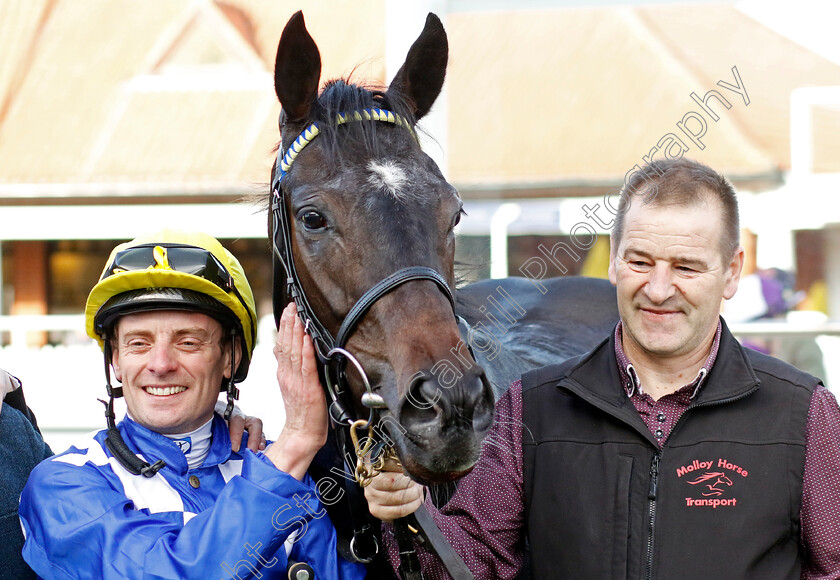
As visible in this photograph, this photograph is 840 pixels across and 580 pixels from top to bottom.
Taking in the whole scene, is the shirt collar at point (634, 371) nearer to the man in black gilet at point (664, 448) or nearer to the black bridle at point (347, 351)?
the man in black gilet at point (664, 448)

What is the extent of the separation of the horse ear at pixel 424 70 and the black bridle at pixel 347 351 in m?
0.24

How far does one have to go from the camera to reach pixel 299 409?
2008 mm

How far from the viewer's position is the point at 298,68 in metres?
2.19

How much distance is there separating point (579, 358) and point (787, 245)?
1013 centimetres

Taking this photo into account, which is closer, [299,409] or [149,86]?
[299,409]

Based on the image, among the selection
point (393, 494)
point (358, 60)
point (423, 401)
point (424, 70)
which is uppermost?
point (358, 60)

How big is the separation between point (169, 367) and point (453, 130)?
10.7 meters

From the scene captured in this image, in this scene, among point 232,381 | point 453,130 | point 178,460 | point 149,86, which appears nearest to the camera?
point 178,460

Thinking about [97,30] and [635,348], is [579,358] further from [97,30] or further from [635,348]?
[97,30]

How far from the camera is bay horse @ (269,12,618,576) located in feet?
5.67

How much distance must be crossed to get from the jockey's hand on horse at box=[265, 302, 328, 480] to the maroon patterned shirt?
0.30m

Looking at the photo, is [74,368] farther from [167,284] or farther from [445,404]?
[445,404]

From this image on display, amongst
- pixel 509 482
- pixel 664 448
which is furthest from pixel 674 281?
pixel 509 482

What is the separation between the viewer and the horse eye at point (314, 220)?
202 cm
